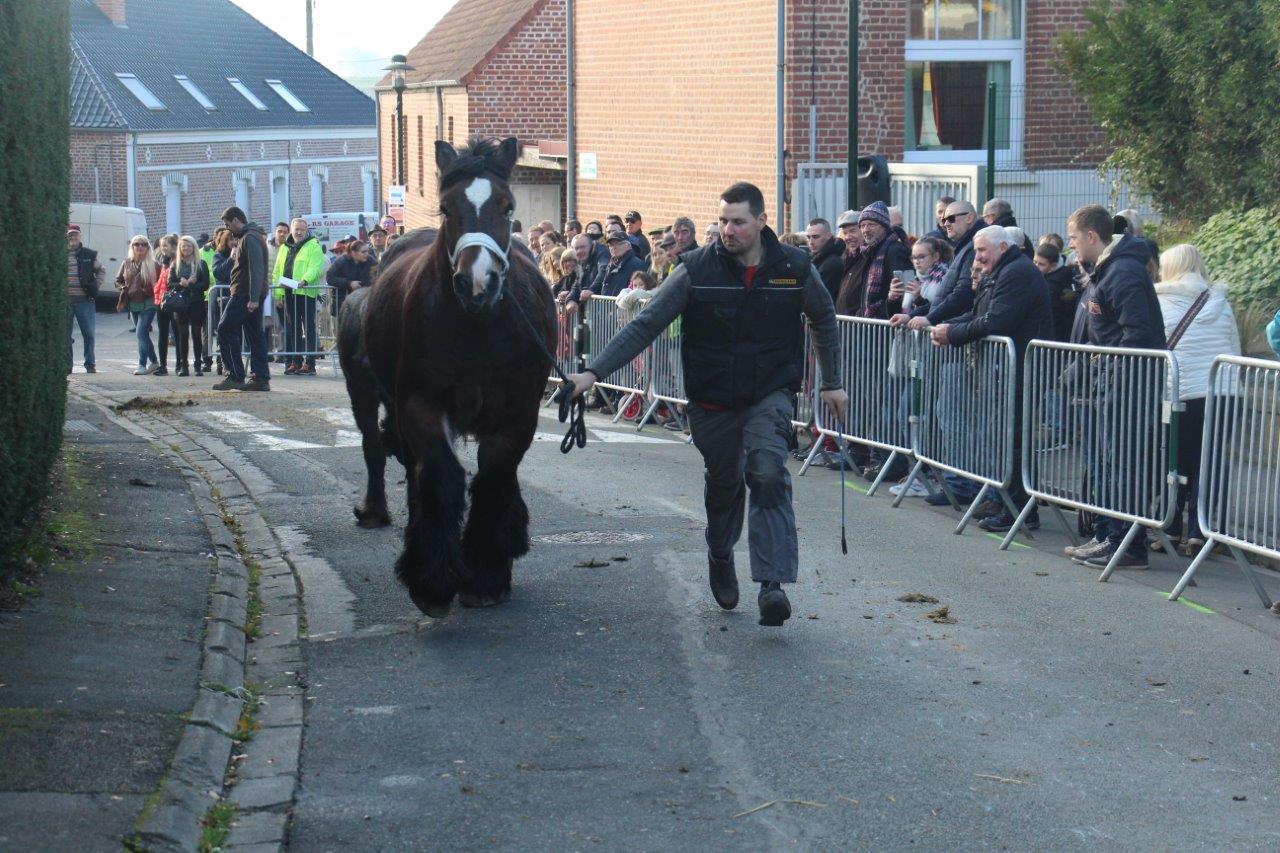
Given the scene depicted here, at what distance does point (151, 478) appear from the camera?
40.2 feet

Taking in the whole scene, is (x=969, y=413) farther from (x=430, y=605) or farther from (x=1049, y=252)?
(x=430, y=605)

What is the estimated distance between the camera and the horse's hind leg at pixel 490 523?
8.23 metres

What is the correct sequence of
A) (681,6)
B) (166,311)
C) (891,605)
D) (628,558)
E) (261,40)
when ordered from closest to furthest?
1. (891,605)
2. (628,558)
3. (166,311)
4. (681,6)
5. (261,40)

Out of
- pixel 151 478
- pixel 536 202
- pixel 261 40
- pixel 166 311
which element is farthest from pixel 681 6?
pixel 261 40

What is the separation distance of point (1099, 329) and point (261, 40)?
64.3m

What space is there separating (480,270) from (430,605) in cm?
162

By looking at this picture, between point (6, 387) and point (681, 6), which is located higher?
point (681, 6)

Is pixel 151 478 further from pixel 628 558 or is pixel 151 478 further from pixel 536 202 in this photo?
pixel 536 202

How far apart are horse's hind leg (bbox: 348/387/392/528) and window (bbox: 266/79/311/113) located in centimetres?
5798

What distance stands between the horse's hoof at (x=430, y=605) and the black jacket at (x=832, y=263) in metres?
6.68

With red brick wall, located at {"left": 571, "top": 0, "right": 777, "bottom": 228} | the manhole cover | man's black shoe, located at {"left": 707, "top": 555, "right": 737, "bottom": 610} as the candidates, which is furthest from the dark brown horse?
red brick wall, located at {"left": 571, "top": 0, "right": 777, "bottom": 228}

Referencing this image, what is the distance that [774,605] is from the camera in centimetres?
775

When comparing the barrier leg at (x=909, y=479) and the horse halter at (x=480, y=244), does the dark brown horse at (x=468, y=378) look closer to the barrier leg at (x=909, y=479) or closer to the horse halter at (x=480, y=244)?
the horse halter at (x=480, y=244)

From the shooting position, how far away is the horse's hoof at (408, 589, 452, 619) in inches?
308
